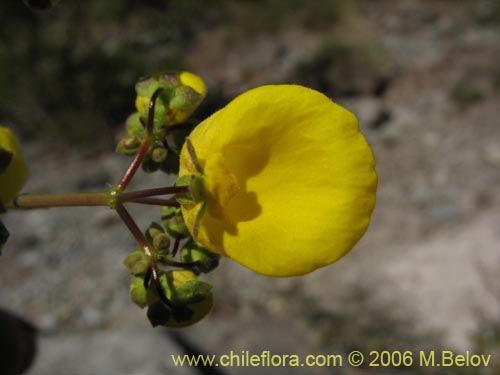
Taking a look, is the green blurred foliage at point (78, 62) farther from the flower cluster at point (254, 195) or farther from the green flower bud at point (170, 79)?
the flower cluster at point (254, 195)

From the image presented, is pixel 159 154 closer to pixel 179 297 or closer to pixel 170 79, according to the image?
pixel 170 79

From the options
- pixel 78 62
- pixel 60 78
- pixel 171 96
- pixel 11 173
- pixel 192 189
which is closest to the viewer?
pixel 192 189

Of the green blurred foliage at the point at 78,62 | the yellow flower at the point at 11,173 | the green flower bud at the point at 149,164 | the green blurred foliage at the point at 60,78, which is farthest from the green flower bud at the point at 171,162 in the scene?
the green blurred foliage at the point at 60,78

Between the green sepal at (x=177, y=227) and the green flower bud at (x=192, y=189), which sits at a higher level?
the green flower bud at (x=192, y=189)

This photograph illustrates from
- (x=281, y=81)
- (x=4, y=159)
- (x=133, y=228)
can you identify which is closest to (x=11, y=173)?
(x=4, y=159)

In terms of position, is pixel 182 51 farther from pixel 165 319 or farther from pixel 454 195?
pixel 165 319

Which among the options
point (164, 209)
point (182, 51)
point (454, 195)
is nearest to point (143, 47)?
point (182, 51)

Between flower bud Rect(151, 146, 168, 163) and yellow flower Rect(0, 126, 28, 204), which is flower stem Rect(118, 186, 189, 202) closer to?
flower bud Rect(151, 146, 168, 163)
